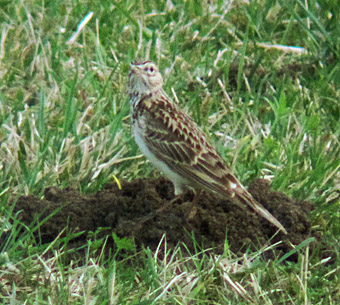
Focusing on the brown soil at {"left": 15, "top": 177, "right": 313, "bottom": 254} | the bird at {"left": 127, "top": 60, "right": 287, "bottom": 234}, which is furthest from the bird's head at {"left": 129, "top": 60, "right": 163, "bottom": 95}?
the brown soil at {"left": 15, "top": 177, "right": 313, "bottom": 254}

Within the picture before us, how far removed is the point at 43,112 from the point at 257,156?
160 centimetres

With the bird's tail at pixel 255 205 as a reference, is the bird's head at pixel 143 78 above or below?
above

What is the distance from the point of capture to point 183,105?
7.58m

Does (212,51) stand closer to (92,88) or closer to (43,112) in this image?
(92,88)

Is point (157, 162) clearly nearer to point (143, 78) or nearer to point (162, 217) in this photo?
point (162, 217)

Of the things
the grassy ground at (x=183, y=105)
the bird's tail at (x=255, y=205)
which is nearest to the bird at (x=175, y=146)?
the bird's tail at (x=255, y=205)

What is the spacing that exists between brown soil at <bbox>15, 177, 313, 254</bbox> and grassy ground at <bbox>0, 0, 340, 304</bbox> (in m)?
0.15

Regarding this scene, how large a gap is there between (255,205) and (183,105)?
198 centimetres

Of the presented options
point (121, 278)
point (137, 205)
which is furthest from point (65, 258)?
point (137, 205)

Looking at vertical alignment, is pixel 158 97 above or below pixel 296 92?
above

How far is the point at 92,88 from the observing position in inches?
298

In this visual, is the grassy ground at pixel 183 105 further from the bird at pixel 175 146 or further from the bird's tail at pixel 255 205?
the bird at pixel 175 146

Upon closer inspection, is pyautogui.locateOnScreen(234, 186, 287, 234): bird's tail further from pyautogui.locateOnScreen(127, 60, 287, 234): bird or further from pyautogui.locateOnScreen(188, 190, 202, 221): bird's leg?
pyautogui.locateOnScreen(188, 190, 202, 221): bird's leg

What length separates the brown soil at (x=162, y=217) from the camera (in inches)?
224
